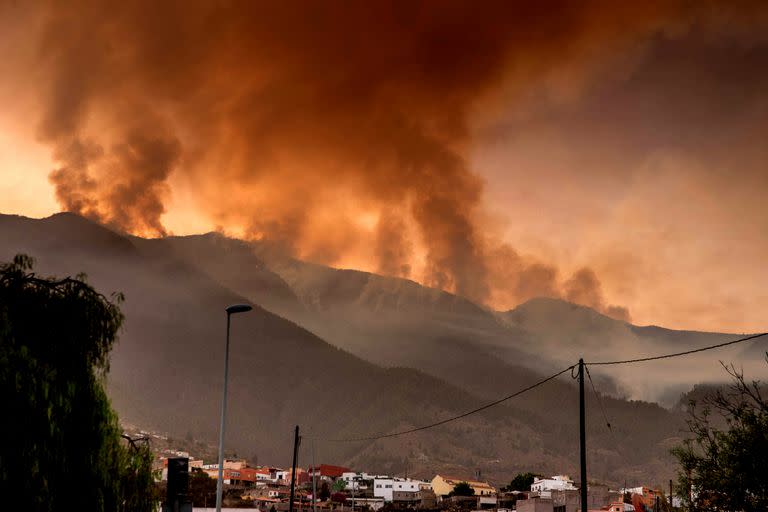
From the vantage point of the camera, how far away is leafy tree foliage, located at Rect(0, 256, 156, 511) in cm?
2053

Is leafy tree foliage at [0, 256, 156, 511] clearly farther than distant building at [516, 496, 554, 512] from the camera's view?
No

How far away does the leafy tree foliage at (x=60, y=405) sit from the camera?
2053 centimetres

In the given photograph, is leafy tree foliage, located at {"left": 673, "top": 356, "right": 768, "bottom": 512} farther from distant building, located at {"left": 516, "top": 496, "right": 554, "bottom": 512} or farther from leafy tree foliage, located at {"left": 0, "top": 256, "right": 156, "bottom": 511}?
distant building, located at {"left": 516, "top": 496, "right": 554, "bottom": 512}

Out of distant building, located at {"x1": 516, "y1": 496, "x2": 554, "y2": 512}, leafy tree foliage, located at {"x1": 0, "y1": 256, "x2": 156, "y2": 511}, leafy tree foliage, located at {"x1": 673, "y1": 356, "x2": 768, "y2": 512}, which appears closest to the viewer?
leafy tree foliage, located at {"x1": 0, "y1": 256, "x2": 156, "y2": 511}

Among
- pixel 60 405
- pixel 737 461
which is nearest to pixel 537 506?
pixel 737 461

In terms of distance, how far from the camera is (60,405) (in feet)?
72.0

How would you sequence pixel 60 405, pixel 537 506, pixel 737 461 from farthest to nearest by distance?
pixel 537 506
pixel 737 461
pixel 60 405

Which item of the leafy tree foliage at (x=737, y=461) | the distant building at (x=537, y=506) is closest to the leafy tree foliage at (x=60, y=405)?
the leafy tree foliage at (x=737, y=461)

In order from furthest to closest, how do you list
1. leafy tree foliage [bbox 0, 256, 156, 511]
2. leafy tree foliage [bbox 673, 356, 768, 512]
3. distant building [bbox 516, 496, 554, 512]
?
1. distant building [bbox 516, 496, 554, 512]
2. leafy tree foliage [bbox 673, 356, 768, 512]
3. leafy tree foliage [bbox 0, 256, 156, 511]

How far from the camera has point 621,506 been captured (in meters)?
151

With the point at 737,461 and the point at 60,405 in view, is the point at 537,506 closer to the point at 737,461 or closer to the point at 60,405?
the point at 737,461

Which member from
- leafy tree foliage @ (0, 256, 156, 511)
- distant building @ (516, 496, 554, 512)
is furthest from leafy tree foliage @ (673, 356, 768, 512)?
distant building @ (516, 496, 554, 512)

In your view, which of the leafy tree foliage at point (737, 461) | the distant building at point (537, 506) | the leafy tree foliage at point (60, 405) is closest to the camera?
the leafy tree foliage at point (60, 405)

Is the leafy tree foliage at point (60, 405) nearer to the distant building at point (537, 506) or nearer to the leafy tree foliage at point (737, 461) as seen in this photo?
the leafy tree foliage at point (737, 461)
